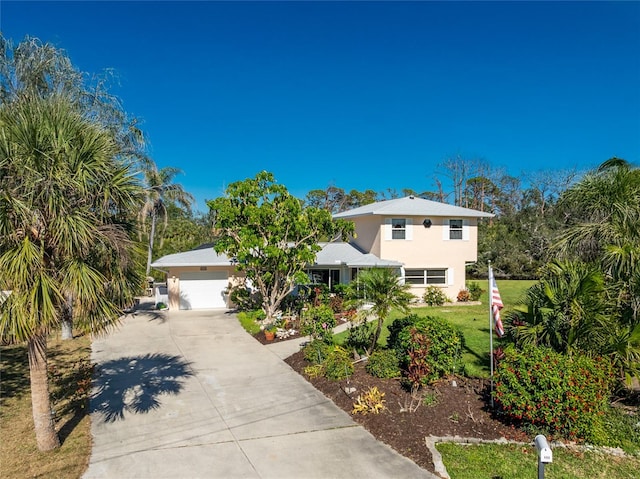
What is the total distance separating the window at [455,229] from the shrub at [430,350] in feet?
43.7

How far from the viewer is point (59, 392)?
912 centimetres

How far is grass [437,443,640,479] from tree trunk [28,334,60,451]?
5964mm

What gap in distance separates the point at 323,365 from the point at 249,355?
2974 mm

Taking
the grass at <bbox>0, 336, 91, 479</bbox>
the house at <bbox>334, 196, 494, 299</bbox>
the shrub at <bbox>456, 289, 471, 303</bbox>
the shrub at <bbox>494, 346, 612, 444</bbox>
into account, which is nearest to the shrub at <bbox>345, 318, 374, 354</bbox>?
the shrub at <bbox>494, 346, 612, 444</bbox>

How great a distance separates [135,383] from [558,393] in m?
8.71

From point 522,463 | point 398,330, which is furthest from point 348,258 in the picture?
point 522,463

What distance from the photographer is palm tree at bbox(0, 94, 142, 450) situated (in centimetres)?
544

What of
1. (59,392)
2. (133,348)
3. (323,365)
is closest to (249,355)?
(323,365)

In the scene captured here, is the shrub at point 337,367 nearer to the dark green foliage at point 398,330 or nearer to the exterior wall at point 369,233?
the dark green foliage at point 398,330

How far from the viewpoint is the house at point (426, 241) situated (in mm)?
21531

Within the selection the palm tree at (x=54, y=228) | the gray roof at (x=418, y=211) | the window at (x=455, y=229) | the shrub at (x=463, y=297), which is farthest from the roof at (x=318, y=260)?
the palm tree at (x=54, y=228)

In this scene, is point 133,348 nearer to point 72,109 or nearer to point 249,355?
point 249,355

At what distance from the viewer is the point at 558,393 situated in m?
6.57

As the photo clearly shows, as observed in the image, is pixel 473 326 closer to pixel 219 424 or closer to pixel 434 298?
pixel 434 298
